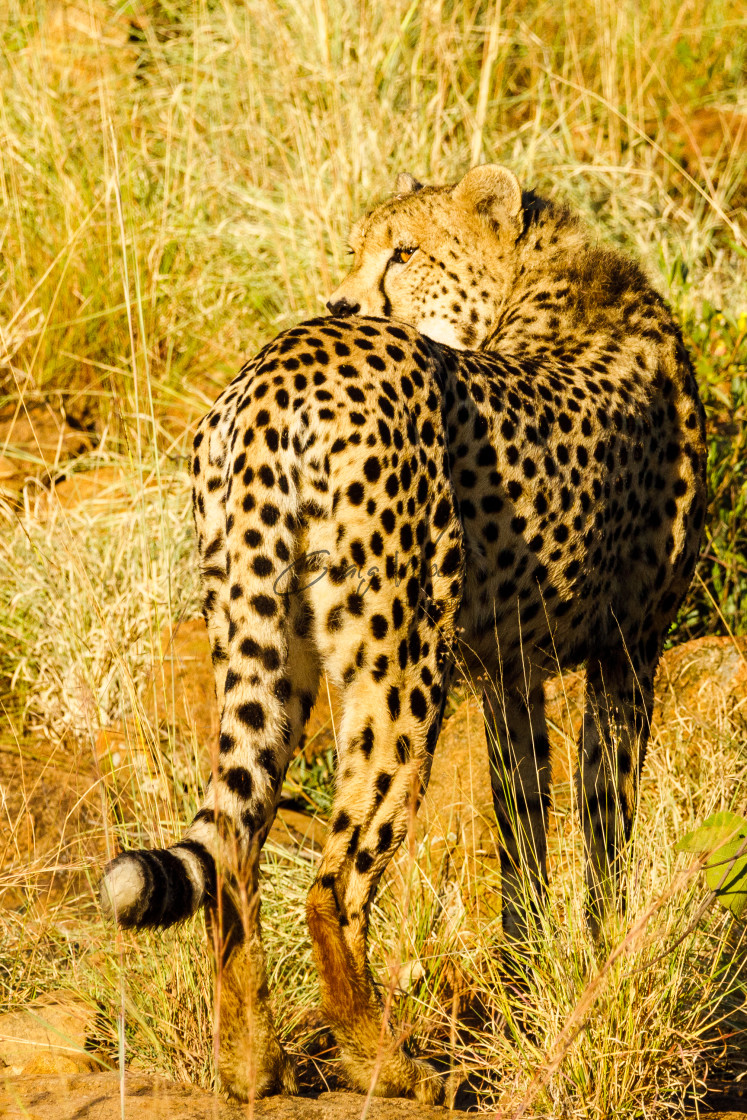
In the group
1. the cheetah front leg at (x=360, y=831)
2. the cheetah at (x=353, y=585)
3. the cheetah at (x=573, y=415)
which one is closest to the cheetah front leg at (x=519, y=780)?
the cheetah at (x=573, y=415)

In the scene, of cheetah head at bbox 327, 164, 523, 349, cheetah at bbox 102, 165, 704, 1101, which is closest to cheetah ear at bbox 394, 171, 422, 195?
cheetah head at bbox 327, 164, 523, 349

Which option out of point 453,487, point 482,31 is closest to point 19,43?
point 482,31

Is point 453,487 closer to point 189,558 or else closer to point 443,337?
point 443,337

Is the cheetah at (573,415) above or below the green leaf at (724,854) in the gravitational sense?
above

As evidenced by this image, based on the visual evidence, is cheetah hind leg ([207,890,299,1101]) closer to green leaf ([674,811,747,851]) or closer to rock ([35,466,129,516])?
green leaf ([674,811,747,851])

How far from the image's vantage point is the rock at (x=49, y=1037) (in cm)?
286

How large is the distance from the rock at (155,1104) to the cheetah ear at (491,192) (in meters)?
2.27

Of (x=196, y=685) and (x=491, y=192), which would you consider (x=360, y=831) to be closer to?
(x=491, y=192)

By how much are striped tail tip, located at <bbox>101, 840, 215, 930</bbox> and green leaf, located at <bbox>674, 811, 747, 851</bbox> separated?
93 cm

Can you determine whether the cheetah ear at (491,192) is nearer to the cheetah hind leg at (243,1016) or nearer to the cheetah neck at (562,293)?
the cheetah neck at (562,293)

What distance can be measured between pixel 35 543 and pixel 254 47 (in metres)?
3.95

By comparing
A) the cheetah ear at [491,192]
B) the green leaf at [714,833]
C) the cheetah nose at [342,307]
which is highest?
the cheetah ear at [491,192]

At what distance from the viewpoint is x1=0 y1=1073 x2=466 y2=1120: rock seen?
7.97ft

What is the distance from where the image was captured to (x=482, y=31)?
7668mm
